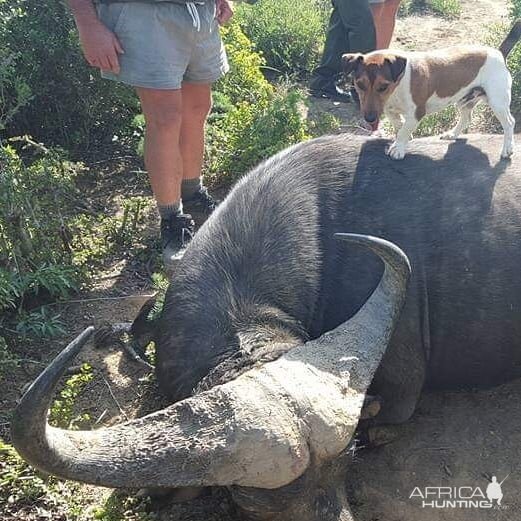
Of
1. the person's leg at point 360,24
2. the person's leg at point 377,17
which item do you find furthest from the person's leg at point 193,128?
the person's leg at point 377,17

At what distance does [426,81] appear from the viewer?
4547 millimetres

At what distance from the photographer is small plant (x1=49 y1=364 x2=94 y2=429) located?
380 cm

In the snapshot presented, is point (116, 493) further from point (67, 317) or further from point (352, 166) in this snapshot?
point (352, 166)

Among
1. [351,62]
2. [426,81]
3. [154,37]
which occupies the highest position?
[154,37]

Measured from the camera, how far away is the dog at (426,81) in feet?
14.5

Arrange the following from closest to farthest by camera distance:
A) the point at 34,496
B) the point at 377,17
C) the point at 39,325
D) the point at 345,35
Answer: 1. the point at 34,496
2. the point at 39,325
3. the point at 377,17
4. the point at 345,35

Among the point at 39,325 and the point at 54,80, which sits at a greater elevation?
the point at 54,80

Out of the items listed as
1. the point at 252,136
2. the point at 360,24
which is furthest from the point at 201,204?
the point at 360,24

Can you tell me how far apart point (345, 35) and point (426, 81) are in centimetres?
392

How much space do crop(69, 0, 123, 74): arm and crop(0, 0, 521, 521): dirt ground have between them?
157 cm

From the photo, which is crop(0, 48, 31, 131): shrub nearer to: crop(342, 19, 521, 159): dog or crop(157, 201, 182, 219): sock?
crop(157, 201, 182, 219): sock
